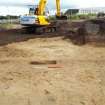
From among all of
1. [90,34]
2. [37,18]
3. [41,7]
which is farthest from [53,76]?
[41,7]

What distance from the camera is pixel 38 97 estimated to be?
9844mm

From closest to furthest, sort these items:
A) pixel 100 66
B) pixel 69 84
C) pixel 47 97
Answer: pixel 47 97 → pixel 69 84 → pixel 100 66

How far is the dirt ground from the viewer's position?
973cm

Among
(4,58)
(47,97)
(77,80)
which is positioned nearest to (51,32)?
(4,58)

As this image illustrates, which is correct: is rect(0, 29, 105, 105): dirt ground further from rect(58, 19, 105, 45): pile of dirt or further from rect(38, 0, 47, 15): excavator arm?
rect(38, 0, 47, 15): excavator arm

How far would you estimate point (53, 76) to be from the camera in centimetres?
1244

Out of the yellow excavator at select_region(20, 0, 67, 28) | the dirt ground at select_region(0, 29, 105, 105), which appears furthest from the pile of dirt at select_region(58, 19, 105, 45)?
the yellow excavator at select_region(20, 0, 67, 28)

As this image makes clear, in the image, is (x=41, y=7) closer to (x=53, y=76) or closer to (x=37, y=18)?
(x=37, y=18)

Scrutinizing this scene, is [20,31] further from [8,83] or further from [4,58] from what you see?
[8,83]

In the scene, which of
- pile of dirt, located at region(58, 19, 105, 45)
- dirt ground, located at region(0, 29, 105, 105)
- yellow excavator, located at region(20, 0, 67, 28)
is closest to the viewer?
dirt ground, located at region(0, 29, 105, 105)

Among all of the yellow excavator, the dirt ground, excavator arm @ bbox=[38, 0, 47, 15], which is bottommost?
the dirt ground

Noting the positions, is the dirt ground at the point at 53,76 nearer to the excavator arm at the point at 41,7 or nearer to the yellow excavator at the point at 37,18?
the yellow excavator at the point at 37,18

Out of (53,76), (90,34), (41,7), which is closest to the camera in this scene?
(53,76)

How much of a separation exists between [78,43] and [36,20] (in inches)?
336
